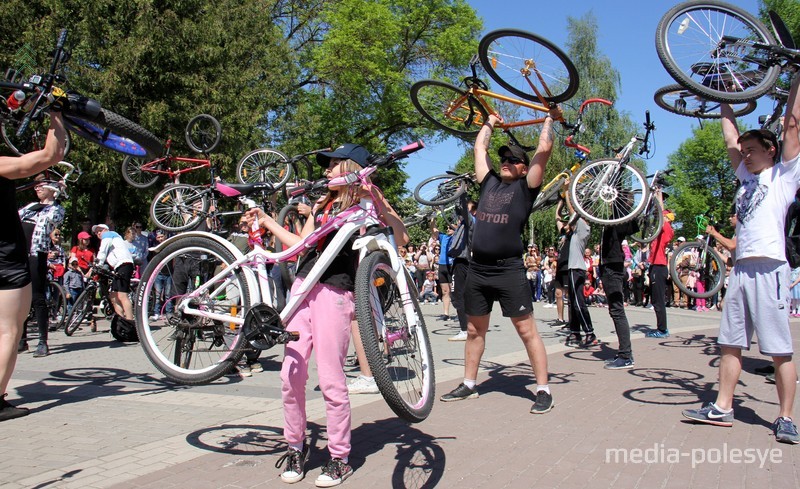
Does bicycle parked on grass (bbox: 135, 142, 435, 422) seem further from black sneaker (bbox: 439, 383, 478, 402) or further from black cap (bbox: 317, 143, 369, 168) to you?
black sneaker (bbox: 439, 383, 478, 402)

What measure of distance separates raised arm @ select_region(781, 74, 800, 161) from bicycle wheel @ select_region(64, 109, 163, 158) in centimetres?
467

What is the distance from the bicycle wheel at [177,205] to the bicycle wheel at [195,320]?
6.15m

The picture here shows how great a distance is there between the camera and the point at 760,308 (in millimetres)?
4629

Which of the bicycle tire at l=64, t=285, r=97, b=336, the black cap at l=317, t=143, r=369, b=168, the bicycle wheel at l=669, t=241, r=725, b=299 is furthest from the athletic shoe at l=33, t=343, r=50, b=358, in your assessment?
the bicycle wheel at l=669, t=241, r=725, b=299

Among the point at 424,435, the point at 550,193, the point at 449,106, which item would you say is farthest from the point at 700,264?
the point at 424,435

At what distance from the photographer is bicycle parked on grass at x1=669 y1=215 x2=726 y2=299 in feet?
39.0

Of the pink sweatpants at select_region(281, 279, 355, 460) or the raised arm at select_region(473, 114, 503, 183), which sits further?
the raised arm at select_region(473, 114, 503, 183)

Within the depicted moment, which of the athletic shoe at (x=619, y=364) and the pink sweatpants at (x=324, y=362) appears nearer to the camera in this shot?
the pink sweatpants at (x=324, y=362)

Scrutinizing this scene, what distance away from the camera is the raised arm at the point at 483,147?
579 cm

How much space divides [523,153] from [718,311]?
1466 cm

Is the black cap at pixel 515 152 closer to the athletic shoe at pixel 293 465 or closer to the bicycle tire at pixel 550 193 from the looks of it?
the athletic shoe at pixel 293 465

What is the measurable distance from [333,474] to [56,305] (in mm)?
10963

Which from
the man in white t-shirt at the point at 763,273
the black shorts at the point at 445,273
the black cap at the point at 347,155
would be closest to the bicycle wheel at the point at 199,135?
the black shorts at the point at 445,273

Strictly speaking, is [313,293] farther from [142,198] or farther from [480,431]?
[142,198]
